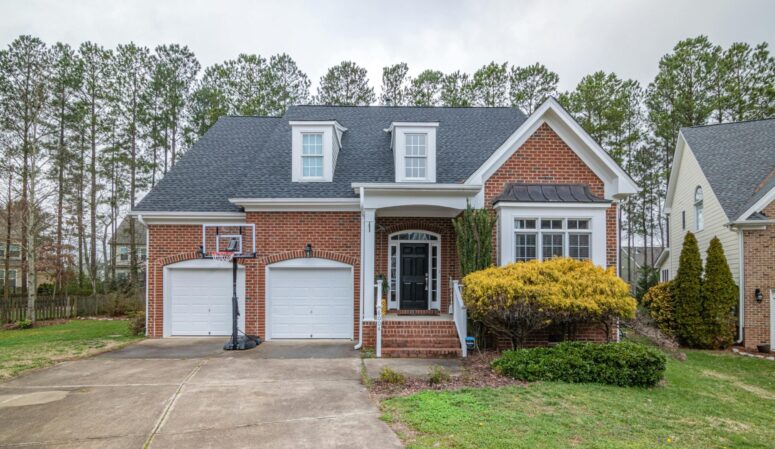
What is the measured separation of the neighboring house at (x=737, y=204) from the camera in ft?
42.9

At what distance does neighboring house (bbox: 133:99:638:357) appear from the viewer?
1062 cm

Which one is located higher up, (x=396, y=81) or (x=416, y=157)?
(x=396, y=81)

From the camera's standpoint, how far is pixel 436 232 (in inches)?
488

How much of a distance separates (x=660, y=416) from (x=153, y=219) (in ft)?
41.5

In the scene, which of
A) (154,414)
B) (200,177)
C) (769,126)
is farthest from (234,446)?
(769,126)

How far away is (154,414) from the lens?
6.07 metres

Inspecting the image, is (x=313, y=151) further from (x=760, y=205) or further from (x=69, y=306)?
(x=69, y=306)

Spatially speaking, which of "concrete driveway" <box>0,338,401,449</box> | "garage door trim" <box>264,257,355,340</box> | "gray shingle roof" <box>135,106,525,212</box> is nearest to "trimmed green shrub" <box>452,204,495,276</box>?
"gray shingle roof" <box>135,106,525,212</box>

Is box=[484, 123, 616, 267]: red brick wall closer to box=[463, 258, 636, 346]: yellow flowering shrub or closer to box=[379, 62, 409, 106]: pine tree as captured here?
box=[463, 258, 636, 346]: yellow flowering shrub

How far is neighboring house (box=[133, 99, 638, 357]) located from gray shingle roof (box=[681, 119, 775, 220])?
6.73 meters

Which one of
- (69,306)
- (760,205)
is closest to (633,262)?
(760,205)

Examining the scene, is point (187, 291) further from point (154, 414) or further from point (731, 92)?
point (731, 92)

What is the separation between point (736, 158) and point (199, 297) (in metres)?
19.7

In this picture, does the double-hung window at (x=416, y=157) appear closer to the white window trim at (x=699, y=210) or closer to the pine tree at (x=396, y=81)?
the white window trim at (x=699, y=210)
